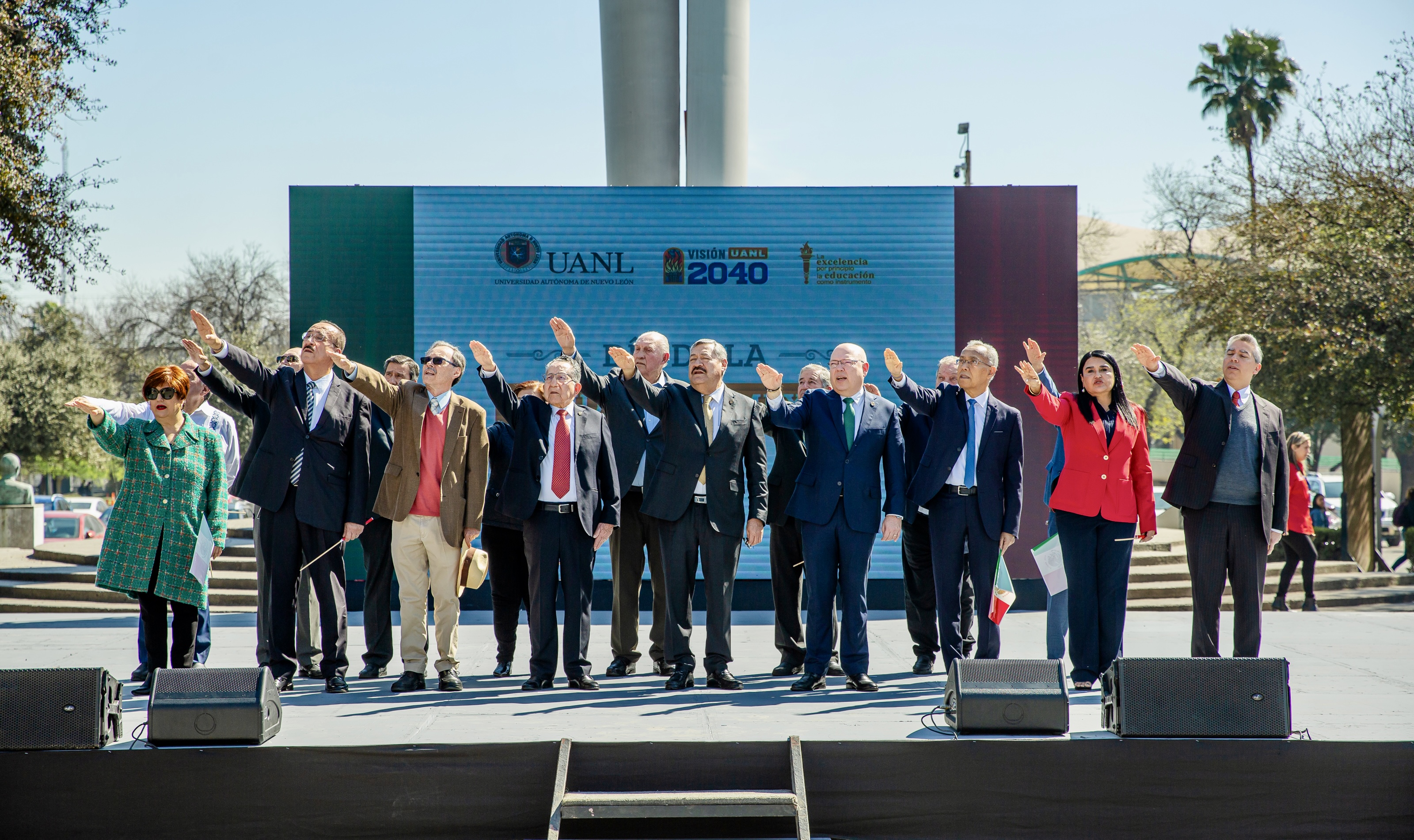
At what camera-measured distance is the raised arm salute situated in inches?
214

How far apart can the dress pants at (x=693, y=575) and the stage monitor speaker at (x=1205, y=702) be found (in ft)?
6.50

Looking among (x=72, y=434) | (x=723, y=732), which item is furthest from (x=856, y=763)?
(x=72, y=434)

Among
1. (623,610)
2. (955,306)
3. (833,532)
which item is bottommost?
(623,610)

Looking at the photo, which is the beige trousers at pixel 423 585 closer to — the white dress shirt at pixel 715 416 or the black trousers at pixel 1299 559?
the white dress shirt at pixel 715 416

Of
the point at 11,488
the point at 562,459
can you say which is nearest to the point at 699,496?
the point at 562,459

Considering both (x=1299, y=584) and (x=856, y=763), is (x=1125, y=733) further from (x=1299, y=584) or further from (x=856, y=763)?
(x=1299, y=584)

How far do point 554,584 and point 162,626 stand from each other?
1847 mm

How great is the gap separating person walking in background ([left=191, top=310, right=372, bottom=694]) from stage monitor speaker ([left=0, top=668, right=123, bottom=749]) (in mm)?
1239

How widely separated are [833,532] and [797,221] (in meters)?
4.11

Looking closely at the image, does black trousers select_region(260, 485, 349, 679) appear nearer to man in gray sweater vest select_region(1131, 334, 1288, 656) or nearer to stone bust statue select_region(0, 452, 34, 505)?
man in gray sweater vest select_region(1131, 334, 1288, 656)

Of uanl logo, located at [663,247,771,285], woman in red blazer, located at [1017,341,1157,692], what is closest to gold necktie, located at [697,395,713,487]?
woman in red blazer, located at [1017,341,1157,692]

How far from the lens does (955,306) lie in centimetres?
896

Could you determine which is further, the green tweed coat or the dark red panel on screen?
the dark red panel on screen

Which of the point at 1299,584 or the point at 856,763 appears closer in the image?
the point at 856,763
